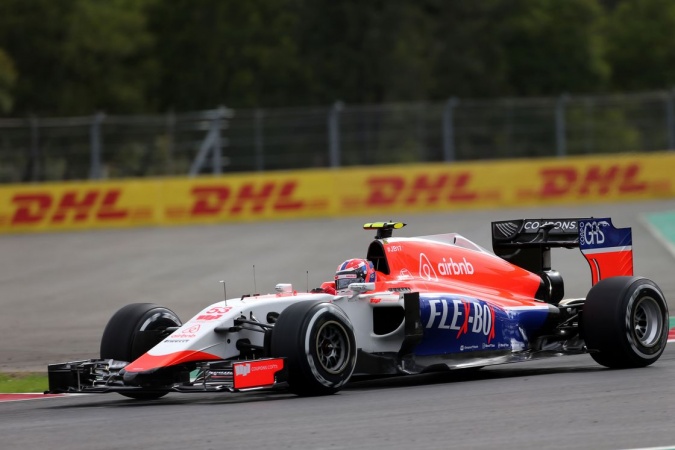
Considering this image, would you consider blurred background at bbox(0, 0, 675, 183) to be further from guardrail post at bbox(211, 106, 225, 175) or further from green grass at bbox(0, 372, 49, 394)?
green grass at bbox(0, 372, 49, 394)

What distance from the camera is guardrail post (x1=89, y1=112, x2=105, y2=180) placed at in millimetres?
33000

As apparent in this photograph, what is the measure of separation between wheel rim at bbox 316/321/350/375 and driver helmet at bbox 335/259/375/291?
2.97ft

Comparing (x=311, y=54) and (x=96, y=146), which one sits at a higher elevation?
(x=311, y=54)

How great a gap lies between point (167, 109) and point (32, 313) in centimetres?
4399

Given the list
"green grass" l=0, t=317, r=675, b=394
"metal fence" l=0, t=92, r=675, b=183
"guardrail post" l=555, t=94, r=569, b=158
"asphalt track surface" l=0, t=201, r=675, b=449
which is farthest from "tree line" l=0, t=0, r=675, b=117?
"green grass" l=0, t=317, r=675, b=394

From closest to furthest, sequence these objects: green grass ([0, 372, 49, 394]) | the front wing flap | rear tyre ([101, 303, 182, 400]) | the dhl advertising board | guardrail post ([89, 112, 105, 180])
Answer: the front wing flap < rear tyre ([101, 303, 182, 400]) < green grass ([0, 372, 49, 394]) < guardrail post ([89, 112, 105, 180]) < the dhl advertising board

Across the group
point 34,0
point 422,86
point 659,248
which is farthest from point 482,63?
point 659,248

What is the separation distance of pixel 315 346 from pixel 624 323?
106 inches

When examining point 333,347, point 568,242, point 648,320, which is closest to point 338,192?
point 568,242

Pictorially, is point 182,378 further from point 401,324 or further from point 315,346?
point 401,324

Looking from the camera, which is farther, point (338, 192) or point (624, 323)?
point (338, 192)

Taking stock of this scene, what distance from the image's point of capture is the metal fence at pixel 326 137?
3356 cm

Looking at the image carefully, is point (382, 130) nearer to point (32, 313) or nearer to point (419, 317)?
point (32, 313)

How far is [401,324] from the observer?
1063cm
